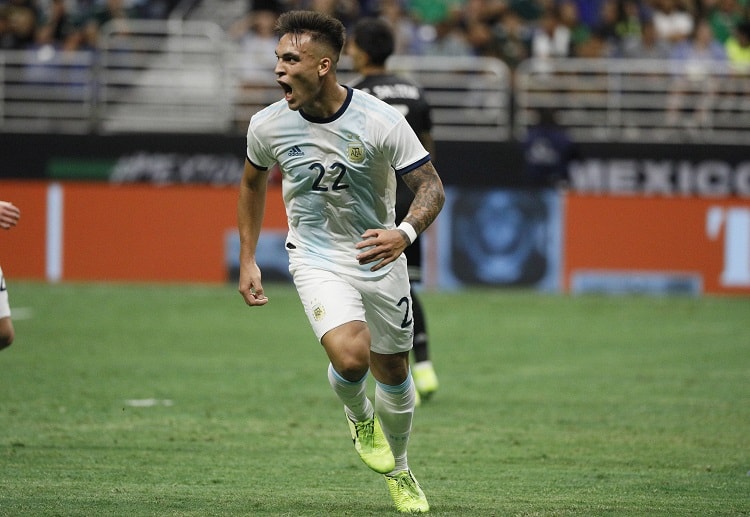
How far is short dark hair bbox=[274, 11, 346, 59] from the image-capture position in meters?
6.20

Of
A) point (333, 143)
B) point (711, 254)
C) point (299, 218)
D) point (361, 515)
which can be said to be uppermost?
point (333, 143)

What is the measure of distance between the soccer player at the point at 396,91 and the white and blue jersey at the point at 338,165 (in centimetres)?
313

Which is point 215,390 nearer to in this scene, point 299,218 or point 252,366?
point 252,366

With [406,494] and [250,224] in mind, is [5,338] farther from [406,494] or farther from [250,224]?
[406,494]

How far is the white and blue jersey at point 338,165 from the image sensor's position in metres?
6.20

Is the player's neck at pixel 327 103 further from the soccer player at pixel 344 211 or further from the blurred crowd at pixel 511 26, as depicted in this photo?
the blurred crowd at pixel 511 26

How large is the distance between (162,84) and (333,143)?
1570 centimetres

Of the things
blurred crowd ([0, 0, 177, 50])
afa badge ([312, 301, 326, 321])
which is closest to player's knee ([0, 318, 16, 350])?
afa badge ([312, 301, 326, 321])

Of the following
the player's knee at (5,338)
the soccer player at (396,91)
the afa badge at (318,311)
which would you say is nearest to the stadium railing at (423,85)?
the soccer player at (396,91)

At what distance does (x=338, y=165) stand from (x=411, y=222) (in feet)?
1.79

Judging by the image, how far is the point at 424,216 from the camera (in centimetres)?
596

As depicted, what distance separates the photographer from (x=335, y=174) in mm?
6258

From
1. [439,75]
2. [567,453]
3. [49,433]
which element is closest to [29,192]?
[439,75]

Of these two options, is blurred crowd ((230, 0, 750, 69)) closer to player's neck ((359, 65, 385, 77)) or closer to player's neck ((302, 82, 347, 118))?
player's neck ((359, 65, 385, 77))
